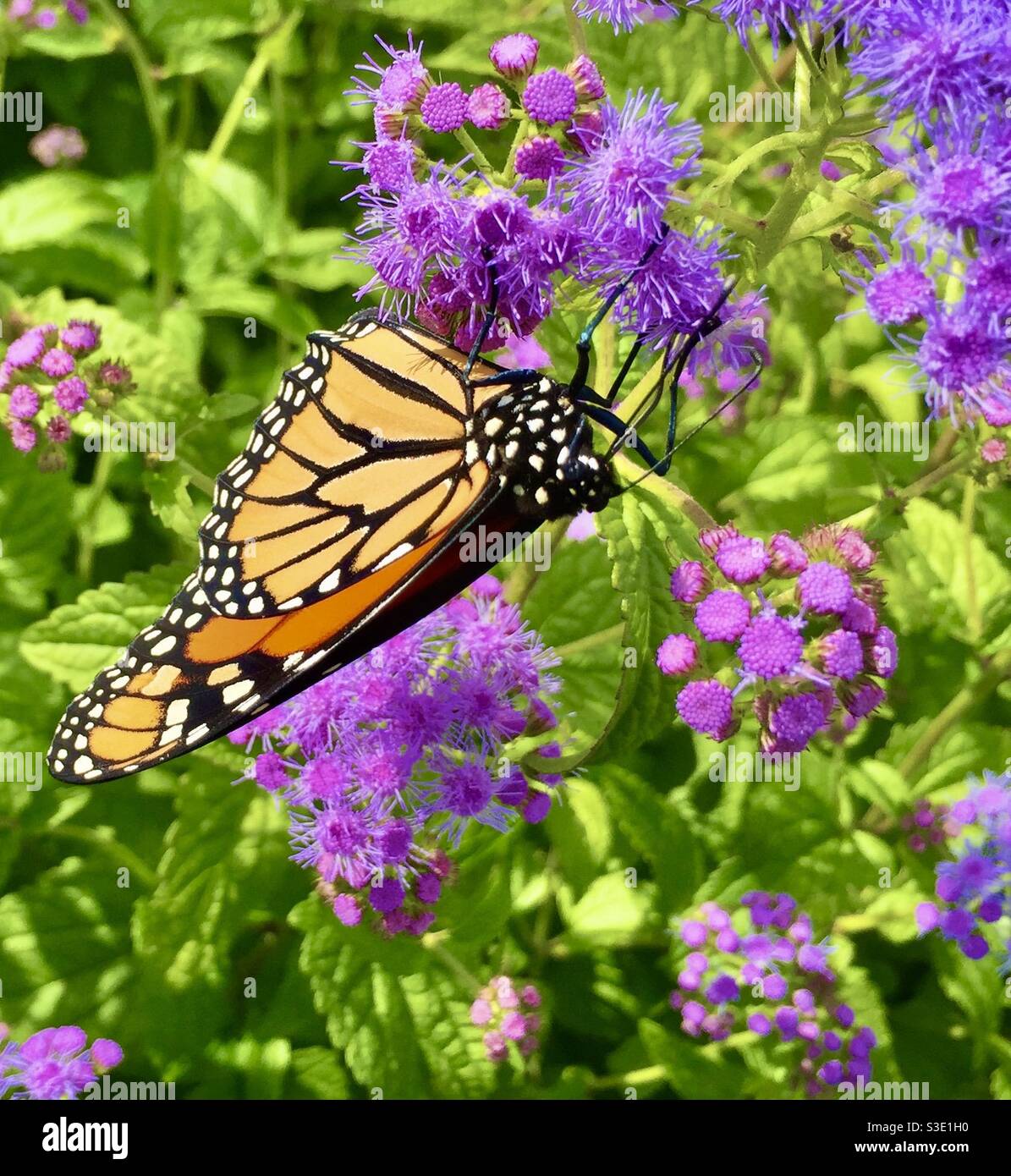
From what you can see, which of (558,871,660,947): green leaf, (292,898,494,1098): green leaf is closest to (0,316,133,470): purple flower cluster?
(292,898,494,1098): green leaf

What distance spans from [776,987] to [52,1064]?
1.95 m

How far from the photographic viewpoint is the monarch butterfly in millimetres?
2479

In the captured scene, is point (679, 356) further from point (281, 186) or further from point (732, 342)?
point (281, 186)

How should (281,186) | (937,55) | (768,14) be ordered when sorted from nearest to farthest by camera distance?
(937,55) < (768,14) < (281,186)

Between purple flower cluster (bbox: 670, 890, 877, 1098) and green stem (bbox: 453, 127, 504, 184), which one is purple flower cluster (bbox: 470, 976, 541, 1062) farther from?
green stem (bbox: 453, 127, 504, 184)

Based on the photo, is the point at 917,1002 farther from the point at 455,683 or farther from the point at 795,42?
the point at 795,42

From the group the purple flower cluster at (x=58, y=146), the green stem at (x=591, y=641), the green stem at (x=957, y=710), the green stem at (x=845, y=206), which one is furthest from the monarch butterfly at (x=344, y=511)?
the purple flower cluster at (x=58, y=146)

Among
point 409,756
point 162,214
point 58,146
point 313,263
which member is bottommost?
point 409,756

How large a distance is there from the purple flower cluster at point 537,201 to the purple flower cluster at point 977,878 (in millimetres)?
1712

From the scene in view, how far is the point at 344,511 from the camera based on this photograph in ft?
8.87

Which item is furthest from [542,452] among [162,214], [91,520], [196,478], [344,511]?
[162,214]

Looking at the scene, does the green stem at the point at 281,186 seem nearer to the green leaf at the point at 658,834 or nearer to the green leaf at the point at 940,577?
the green leaf at the point at 658,834

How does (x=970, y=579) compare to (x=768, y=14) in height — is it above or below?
below

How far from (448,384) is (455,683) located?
0.77 m
